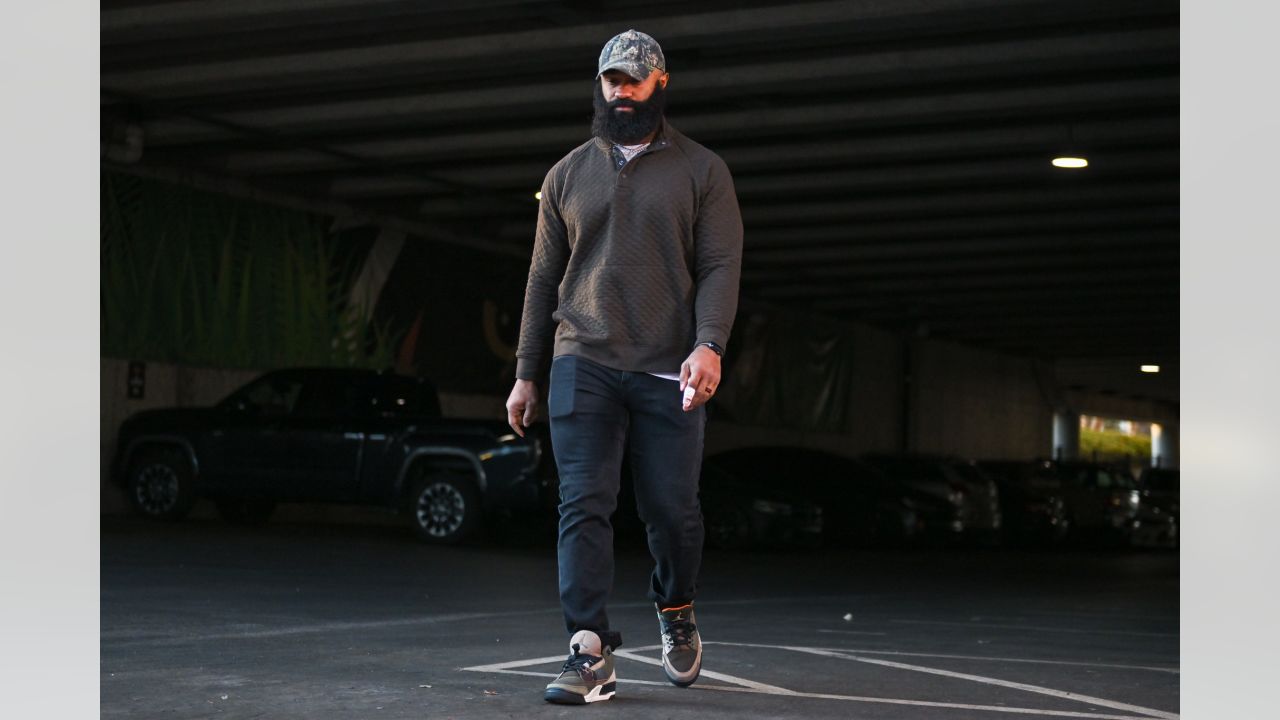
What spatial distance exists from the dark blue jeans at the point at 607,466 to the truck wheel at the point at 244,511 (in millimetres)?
13866

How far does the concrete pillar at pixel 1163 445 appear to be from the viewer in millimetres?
64625

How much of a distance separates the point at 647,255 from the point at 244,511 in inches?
579

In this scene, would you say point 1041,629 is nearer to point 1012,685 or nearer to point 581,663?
point 1012,685

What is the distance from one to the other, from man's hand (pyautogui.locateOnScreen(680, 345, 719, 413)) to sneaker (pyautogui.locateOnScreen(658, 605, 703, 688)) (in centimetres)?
73

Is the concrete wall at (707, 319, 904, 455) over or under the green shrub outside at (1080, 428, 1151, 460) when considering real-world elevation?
over

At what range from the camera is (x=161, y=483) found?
57.5 ft

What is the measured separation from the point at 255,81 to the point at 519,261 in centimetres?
960

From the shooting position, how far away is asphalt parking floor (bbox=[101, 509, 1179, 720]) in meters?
4.87

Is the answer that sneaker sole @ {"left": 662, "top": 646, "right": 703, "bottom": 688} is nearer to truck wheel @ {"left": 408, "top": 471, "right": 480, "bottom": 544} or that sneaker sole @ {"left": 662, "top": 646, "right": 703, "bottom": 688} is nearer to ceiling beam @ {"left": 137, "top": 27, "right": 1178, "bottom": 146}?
ceiling beam @ {"left": 137, "top": 27, "right": 1178, "bottom": 146}

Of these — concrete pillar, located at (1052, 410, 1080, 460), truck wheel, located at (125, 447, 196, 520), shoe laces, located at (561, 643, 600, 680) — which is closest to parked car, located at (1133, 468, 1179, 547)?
truck wheel, located at (125, 447, 196, 520)

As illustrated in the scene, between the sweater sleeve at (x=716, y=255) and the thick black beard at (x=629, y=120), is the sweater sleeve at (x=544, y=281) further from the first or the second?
the sweater sleeve at (x=716, y=255)

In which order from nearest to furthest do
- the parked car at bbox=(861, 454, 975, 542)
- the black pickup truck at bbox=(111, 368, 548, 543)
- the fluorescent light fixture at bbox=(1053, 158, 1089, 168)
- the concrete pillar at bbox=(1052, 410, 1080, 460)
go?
the black pickup truck at bbox=(111, 368, 548, 543), the fluorescent light fixture at bbox=(1053, 158, 1089, 168), the parked car at bbox=(861, 454, 975, 542), the concrete pillar at bbox=(1052, 410, 1080, 460)
